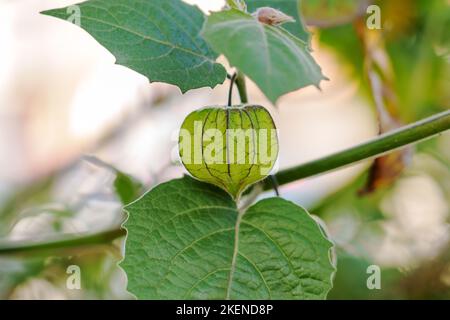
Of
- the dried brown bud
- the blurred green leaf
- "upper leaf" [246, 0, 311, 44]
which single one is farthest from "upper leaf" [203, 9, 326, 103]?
the blurred green leaf

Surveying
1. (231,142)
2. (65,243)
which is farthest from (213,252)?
(65,243)

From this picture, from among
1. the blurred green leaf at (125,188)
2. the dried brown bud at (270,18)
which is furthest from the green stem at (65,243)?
the dried brown bud at (270,18)

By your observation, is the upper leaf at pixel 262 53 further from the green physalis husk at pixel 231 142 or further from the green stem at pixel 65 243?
the green stem at pixel 65 243

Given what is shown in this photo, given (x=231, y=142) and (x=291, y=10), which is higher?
(x=291, y=10)

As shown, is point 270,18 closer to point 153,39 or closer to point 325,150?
→ point 153,39

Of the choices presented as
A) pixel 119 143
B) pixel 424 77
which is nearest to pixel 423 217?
pixel 424 77

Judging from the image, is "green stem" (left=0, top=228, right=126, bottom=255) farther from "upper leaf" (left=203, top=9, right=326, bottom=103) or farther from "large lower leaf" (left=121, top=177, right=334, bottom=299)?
"upper leaf" (left=203, top=9, right=326, bottom=103)

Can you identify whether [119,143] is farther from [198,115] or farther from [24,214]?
[198,115]
